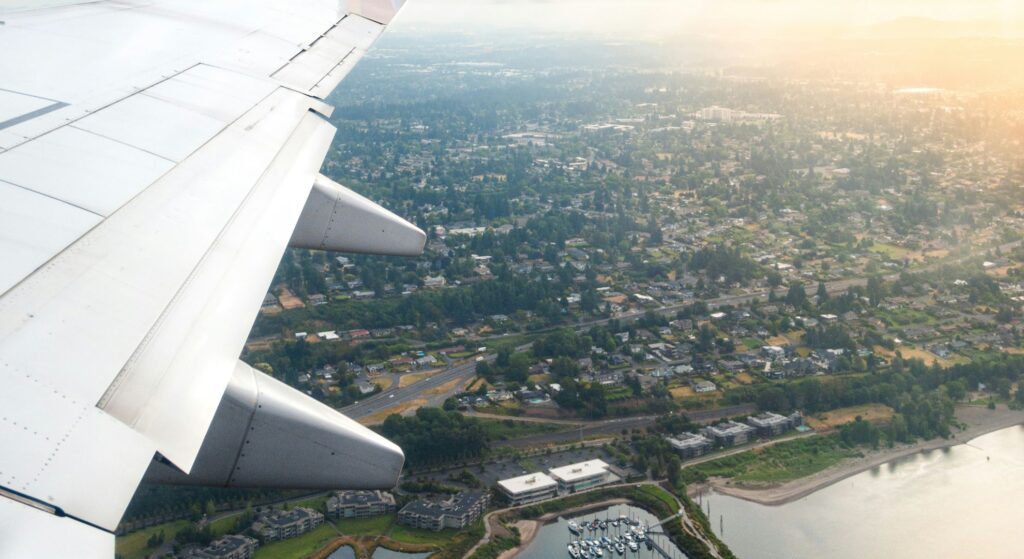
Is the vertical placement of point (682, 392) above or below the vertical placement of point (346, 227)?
below

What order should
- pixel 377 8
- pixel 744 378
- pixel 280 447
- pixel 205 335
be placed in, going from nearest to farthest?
pixel 205 335
pixel 280 447
pixel 377 8
pixel 744 378

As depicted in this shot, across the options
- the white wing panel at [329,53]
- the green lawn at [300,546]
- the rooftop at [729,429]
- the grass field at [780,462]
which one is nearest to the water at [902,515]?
the grass field at [780,462]

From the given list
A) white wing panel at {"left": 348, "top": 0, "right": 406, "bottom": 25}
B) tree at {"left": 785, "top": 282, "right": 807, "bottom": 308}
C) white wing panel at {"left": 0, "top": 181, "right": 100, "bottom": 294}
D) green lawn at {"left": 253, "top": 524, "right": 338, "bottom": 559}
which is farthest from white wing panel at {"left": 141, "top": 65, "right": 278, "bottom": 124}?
tree at {"left": 785, "top": 282, "right": 807, "bottom": 308}

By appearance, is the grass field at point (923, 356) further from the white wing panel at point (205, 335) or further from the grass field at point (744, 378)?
the white wing panel at point (205, 335)

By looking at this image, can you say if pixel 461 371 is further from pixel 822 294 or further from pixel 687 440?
pixel 822 294

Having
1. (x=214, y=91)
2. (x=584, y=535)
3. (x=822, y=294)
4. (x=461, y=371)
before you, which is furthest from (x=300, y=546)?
(x=822, y=294)

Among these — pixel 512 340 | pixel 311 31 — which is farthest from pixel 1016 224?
pixel 311 31

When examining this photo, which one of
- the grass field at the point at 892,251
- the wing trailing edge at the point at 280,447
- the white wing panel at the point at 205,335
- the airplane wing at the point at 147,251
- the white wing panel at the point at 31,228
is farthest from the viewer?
the grass field at the point at 892,251
